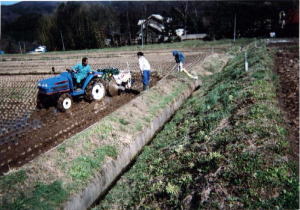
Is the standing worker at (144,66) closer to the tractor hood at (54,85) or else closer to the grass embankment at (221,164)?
the tractor hood at (54,85)

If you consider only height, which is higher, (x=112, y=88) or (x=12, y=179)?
(x=112, y=88)

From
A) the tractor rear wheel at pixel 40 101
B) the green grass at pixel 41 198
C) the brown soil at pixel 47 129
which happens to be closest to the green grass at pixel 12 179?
the green grass at pixel 41 198

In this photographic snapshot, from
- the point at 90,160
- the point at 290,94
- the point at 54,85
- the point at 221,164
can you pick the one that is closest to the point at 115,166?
the point at 90,160

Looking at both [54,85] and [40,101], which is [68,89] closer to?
[54,85]

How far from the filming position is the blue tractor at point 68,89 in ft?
32.1

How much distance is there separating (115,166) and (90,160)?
73cm

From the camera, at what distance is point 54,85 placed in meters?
9.73

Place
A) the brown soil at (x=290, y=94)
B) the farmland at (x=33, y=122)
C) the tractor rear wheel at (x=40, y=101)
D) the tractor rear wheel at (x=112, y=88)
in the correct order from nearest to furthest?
the brown soil at (x=290, y=94)
the farmland at (x=33, y=122)
the tractor rear wheel at (x=40, y=101)
the tractor rear wheel at (x=112, y=88)

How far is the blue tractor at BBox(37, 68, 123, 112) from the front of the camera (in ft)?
32.1

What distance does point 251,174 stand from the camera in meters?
4.90

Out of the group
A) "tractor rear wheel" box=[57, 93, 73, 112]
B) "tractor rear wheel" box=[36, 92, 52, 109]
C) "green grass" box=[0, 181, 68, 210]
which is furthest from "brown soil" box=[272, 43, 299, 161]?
"tractor rear wheel" box=[36, 92, 52, 109]

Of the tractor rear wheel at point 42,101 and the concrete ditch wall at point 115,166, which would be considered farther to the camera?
the tractor rear wheel at point 42,101

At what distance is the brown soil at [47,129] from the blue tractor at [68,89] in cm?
36

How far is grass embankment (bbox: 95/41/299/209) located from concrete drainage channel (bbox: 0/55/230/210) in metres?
0.47
